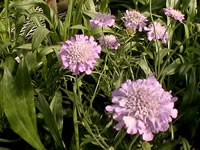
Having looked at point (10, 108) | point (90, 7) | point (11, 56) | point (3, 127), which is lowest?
point (3, 127)

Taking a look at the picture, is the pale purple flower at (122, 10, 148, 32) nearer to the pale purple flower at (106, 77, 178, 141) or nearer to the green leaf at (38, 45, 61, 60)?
the green leaf at (38, 45, 61, 60)

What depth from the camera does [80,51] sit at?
97 cm

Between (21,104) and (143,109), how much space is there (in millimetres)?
503

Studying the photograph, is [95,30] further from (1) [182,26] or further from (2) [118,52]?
(1) [182,26]

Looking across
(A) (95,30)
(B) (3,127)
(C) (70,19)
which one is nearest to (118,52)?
(A) (95,30)

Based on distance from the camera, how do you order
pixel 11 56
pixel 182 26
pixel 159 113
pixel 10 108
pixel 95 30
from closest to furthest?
pixel 159 113
pixel 10 108
pixel 11 56
pixel 95 30
pixel 182 26

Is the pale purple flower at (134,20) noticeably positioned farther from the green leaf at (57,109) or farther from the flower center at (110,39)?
the green leaf at (57,109)

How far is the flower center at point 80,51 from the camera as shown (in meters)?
0.96

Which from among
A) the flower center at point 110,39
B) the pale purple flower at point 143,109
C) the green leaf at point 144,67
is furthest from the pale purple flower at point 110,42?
the pale purple flower at point 143,109

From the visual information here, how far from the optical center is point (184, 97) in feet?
4.30

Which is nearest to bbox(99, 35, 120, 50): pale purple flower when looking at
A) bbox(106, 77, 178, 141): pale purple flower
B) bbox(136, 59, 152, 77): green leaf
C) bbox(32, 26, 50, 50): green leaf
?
bbox(136, 59, 152, 77): green leaf

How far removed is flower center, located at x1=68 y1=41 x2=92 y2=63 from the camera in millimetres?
964

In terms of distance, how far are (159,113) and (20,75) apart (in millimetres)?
546

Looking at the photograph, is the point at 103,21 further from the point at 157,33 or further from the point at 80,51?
the point at 80,51
